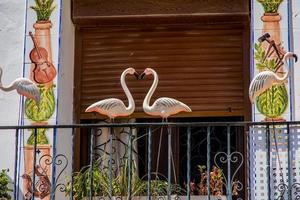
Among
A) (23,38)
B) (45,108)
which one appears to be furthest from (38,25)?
(45,108)

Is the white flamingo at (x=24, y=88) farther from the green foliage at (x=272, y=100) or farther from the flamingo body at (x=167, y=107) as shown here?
the green foliage at (x=272, y=100)

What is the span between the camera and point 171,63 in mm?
8703

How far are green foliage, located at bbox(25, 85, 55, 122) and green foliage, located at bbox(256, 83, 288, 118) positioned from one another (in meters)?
2.03

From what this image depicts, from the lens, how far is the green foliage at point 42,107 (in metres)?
8.29

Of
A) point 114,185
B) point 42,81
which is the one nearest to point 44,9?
point 42,81

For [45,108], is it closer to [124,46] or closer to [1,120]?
[1,120]

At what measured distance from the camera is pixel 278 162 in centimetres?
768

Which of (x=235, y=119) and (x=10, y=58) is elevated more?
(x=10, y=58)

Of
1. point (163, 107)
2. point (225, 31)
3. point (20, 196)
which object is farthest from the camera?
point (225, 31)

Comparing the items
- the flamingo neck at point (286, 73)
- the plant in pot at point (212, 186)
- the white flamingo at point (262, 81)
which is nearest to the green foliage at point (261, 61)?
the flamingo neck at point (286, 73)

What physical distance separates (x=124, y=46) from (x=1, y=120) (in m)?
1.50

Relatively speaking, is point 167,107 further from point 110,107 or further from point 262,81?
point 262,81

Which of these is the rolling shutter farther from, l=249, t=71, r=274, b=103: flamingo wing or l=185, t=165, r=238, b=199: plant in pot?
l=249, t=71, r=274, b=103: flamingo wing

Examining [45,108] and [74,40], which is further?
[74,40]
